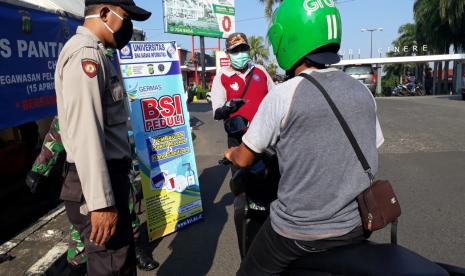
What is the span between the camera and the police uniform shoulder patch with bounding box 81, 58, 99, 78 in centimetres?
193

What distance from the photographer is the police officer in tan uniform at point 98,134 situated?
1.90 m

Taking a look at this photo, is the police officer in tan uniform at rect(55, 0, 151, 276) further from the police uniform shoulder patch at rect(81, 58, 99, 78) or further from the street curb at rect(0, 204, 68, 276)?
the street curb at rect(0, 204, 68, 276)

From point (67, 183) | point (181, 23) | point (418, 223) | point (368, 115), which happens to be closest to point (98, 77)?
point (67, 183)

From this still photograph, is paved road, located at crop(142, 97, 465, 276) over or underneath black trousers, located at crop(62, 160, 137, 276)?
underneath

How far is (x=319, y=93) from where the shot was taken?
5.24 ft

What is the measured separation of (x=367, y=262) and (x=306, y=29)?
929mm

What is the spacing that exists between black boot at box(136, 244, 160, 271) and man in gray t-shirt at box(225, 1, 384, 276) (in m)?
2.09

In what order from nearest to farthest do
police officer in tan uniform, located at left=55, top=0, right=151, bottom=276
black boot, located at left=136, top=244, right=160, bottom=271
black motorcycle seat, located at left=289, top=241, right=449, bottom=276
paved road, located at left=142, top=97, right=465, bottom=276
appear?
black motorcycle seat, located at left=289, top=241, right=449, bottom=276 → police officer in tan uniform, located at left=55, top=0, right=151, bottom=276 → black boot, located at left=136, top=244, right=160, bottom=271 → paved road, located at left=142, top=97, right=465, bottom=276

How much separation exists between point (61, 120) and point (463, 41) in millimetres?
30045

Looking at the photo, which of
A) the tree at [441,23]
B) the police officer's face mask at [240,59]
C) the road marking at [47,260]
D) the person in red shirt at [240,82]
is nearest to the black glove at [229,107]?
the person in red shirt at [240,82]

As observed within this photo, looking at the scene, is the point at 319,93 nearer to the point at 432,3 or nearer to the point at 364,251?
the point at 364,251

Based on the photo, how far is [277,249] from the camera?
1762mm

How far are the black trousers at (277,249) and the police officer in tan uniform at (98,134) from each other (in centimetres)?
70

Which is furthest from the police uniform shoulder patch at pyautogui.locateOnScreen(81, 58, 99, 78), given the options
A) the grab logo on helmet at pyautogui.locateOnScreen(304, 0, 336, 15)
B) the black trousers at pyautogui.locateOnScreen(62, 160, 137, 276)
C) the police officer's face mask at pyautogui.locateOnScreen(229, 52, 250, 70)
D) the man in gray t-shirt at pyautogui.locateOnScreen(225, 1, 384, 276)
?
the police officer's face mask at pyautogui.locateOnScreen(229, 52, 250, 70)
